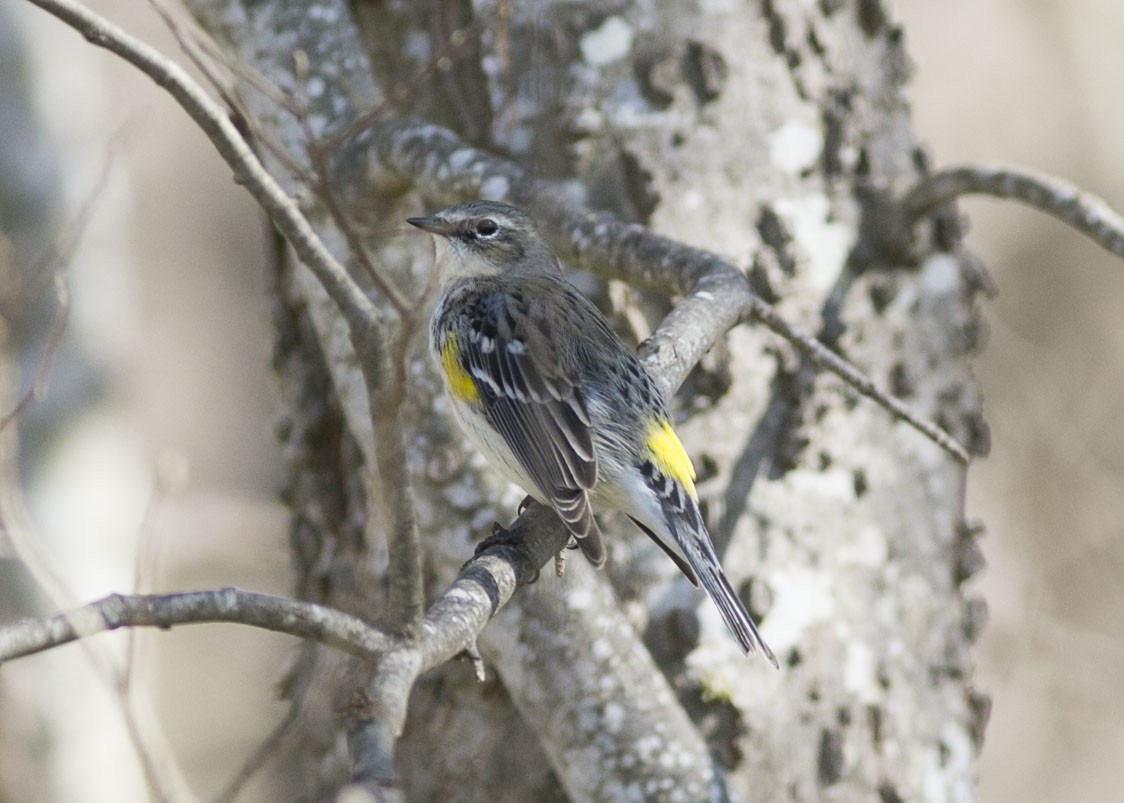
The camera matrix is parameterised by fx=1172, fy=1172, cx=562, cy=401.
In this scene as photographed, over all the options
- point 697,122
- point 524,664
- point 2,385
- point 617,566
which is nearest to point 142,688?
point 524,664

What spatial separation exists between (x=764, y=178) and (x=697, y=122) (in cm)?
31

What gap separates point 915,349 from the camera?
435cm

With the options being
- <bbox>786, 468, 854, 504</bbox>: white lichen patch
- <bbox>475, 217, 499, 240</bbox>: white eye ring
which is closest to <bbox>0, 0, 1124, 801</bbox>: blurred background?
<bbox>475, 217, 499, 240</bbox>: white eye ring

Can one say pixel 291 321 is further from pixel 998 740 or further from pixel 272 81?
pixel 998 740

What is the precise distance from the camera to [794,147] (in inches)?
166

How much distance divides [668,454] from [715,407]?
429 mm

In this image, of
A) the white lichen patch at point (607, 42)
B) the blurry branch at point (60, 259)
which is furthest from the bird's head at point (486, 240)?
the blurry branch at point (60, 259)

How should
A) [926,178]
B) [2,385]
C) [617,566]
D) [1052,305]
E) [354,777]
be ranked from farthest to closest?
1. [1052,305]
2. [2,385]
3. [926,178]
4. [617,566]
5. [354,777]

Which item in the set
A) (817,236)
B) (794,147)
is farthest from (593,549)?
(794,147)

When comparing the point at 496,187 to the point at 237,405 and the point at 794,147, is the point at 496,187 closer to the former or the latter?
the point at 794,147

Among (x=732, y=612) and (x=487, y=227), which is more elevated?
(x=487, y=227)

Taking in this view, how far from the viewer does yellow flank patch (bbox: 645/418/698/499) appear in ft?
12.0

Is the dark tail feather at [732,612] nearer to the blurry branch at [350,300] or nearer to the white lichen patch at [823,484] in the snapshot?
the white lichen patch at [823,484]

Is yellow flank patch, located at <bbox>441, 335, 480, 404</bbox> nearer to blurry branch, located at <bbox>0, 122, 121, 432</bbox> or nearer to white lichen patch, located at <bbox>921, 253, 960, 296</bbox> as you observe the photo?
blurry branch, located at <bbox>0, 122, 121, 432</bbox>
